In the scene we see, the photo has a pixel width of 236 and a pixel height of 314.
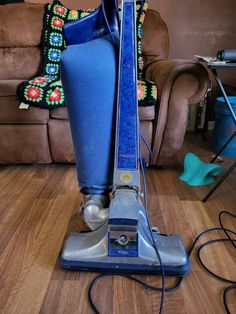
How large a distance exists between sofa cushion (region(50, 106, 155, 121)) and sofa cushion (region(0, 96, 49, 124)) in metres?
0.04

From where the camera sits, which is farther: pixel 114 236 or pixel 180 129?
pixel 180 129

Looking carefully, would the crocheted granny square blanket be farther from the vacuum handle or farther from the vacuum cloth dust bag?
the vacuum cloth dust bag

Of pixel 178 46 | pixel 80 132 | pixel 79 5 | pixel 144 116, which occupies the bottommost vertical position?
pixel 144 116

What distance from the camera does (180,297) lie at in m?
0.80

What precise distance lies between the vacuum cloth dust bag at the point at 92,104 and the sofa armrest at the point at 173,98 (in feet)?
2.15

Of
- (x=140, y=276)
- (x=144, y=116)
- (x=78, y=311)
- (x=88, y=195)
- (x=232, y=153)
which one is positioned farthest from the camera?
(x=232, y=153)

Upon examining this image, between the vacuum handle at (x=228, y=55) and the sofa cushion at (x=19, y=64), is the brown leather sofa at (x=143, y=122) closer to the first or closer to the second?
the vacuum handle at (x=228, y=55)

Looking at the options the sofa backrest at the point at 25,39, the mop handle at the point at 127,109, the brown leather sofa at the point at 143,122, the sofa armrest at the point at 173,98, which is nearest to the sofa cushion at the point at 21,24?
the sofa backrest at the point at 25,39

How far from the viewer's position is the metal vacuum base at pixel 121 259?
85 centimetres

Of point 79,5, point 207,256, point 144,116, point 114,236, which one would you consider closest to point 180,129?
point 144,116

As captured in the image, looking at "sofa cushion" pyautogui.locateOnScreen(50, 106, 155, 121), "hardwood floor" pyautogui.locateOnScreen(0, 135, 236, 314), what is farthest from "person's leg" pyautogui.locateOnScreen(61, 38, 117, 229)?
"sofa cushion" pyautogui.locateOnScreen(50, 106, 155, 121)

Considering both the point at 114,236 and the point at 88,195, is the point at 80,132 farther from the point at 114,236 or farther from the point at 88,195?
the point at 114,236

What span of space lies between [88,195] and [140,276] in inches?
11.9

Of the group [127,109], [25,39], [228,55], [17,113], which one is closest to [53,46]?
[25,39]
